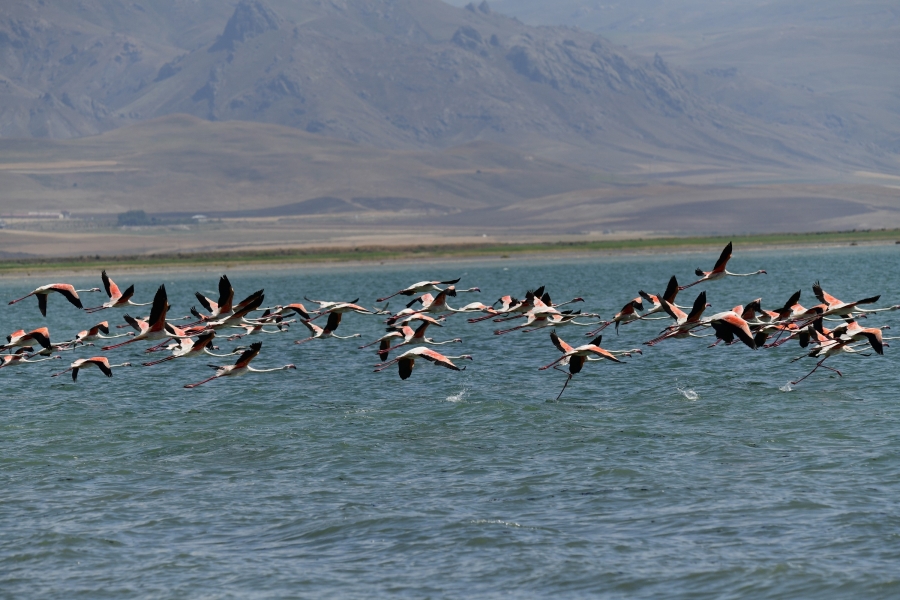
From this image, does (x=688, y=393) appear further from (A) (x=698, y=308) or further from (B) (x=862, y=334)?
(A) (x=698, y=308)

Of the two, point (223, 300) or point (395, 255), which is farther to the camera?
→ point (395, 255)

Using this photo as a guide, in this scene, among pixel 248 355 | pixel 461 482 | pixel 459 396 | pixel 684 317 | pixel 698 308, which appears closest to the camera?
pixel 461 482

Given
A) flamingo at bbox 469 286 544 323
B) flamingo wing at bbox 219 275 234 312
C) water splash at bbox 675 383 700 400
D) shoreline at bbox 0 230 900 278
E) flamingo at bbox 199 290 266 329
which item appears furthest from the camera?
shoreline at bbox 0 230 900 278

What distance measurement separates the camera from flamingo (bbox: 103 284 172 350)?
94.4 ft

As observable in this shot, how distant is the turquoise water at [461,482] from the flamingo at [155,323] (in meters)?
2.40

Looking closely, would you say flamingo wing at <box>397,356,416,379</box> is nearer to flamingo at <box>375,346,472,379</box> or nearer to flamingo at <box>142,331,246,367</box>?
flamingo at <box>375,346,472,379</box>

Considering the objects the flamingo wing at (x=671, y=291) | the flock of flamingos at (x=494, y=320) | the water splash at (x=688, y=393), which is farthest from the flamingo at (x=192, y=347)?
the water splash at (x=688, y=393)

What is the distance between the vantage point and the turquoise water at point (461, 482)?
20016mm

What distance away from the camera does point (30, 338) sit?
32656mm

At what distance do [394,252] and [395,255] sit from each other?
392 cm

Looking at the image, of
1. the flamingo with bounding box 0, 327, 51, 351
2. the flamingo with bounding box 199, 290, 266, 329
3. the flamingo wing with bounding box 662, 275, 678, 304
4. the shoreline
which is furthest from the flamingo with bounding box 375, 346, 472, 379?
the shoreline

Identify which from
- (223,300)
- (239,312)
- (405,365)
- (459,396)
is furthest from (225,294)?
(459,396)

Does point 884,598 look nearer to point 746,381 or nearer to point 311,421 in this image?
point 311,421

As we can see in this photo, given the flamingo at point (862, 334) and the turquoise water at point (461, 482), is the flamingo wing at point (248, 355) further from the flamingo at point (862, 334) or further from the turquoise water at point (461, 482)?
the flamingo at point (862, 334)
